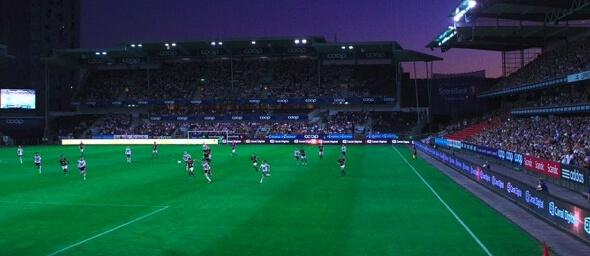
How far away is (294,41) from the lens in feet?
271

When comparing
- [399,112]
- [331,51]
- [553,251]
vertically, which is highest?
[331,51]

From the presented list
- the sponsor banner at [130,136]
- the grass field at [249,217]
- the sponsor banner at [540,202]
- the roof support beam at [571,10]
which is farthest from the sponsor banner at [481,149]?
the sponsor banner at [130,136]

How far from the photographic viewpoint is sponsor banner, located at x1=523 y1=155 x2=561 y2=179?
27730mm

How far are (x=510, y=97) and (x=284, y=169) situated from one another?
142 ft

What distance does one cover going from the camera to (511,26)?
52.5 meters

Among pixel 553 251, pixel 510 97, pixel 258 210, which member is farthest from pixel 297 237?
pixel 510 97

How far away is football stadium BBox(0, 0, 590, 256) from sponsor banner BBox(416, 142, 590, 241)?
0.10 metres

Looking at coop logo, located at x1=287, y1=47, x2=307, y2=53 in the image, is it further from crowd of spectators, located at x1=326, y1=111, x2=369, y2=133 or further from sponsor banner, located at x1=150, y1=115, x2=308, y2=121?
crowd of spectators, located at x1=326, y1=111, x2=369, y2=133

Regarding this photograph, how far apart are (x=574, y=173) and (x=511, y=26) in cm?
3130

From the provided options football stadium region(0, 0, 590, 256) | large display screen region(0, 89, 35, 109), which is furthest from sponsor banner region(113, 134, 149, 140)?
large display screen region(0, 89, 35, 109)

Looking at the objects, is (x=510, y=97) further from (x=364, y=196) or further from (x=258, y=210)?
(x=258, y=210)

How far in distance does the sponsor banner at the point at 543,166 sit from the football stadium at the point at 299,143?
0.53ft

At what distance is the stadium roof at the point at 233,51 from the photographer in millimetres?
81875

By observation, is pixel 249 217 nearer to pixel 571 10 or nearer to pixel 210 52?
pixel 571 10
